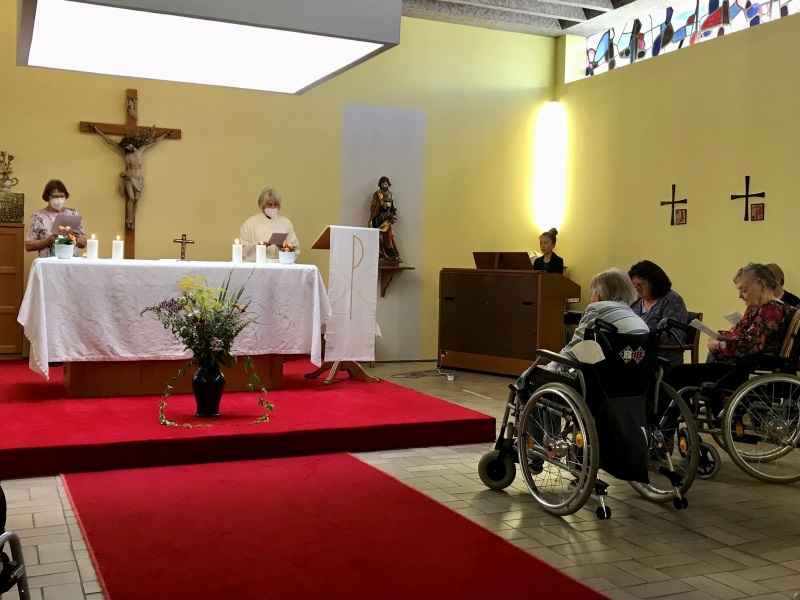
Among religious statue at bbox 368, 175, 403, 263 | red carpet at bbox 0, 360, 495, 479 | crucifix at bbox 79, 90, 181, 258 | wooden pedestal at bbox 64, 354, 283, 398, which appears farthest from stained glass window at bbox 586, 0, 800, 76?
wooden pedestal at bbox 64, 354, 283, 398

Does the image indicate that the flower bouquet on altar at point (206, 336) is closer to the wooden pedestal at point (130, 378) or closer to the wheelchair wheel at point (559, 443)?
the wooden pedestal at point (130, 378)

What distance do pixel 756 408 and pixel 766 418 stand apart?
75mm

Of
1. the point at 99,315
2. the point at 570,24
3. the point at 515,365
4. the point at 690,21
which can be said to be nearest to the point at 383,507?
the point at 99,315

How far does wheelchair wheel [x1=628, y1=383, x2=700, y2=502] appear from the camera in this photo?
12.5 feet

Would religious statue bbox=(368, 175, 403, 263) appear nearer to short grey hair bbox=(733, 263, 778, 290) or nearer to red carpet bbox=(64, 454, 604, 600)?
short grey hair bbox=(733, 263, 778, 290)

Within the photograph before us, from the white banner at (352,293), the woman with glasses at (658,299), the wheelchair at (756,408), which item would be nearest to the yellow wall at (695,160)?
the woman with glasses at (658,299)

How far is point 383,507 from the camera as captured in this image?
3.76 metres

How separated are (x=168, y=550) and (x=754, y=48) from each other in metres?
6.27

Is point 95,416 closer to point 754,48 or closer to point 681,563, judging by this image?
point 681,563

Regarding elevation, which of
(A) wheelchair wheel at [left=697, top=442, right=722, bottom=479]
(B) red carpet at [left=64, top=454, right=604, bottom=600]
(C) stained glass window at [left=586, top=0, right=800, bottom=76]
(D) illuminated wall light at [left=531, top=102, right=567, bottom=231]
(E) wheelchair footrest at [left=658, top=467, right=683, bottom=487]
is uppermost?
(C) stained glass window at [left=586, top=0, right=800, bottom=76]

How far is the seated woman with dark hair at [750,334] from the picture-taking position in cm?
454

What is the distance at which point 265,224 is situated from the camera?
7730 millimetres

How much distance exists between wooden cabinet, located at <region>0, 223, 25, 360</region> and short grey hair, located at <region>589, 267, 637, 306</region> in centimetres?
532

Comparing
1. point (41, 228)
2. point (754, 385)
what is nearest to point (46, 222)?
point (41, 228)
